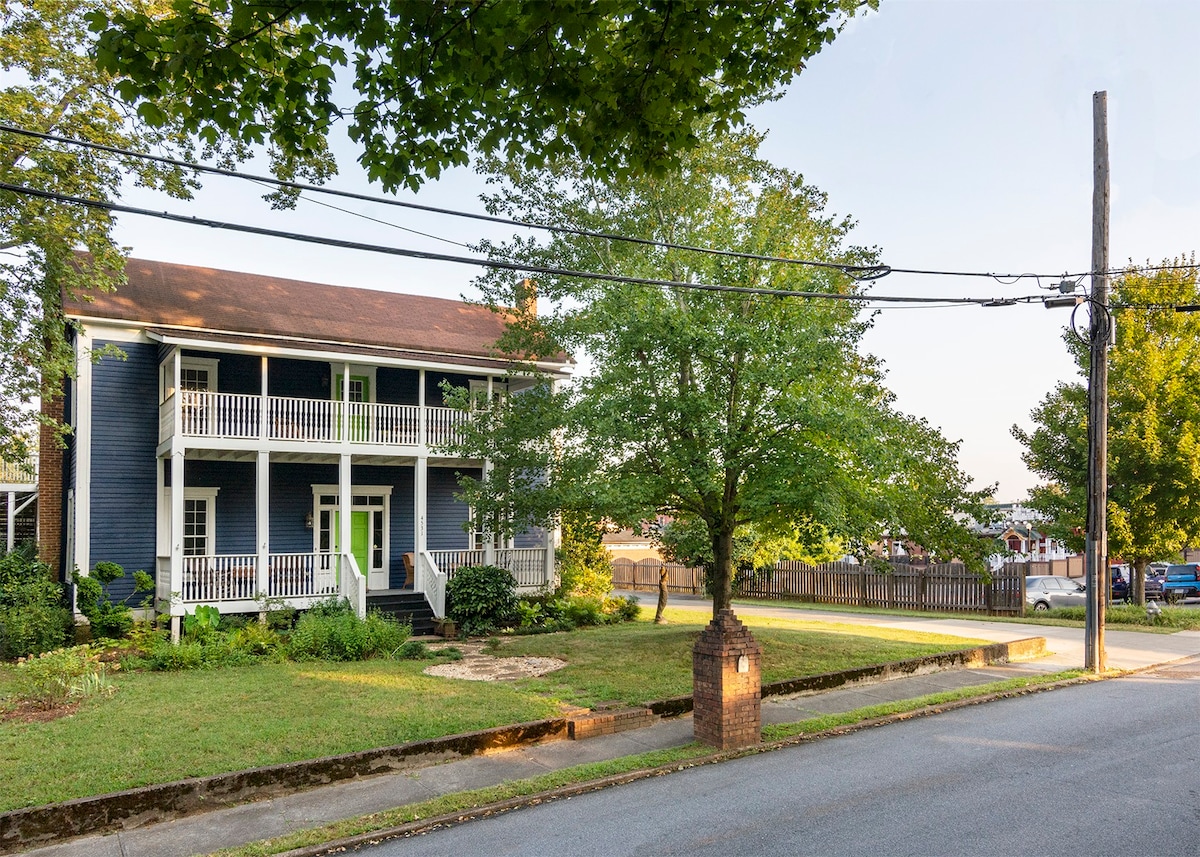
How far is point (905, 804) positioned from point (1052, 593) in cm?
2153

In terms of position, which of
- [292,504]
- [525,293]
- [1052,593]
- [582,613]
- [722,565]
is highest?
[525,293]

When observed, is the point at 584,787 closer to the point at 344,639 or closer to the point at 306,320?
the point at 344,639

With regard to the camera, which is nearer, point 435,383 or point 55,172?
point 55,172

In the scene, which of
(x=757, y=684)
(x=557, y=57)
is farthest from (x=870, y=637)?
(x=557, y=57)

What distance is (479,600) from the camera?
17.6m

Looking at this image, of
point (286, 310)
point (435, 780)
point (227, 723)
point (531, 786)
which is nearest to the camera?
point (531, 786)

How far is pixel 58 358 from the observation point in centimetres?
1475

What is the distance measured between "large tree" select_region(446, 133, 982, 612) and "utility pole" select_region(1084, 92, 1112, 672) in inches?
119

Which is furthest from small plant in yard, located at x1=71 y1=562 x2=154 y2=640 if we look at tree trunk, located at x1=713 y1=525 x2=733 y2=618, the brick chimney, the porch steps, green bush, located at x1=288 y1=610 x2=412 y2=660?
tree trunk, located at x1=713 y1=525 x2=733 y2=618

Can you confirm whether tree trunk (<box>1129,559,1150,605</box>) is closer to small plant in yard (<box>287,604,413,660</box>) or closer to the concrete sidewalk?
the concrete sidewalk

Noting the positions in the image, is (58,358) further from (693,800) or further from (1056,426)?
(1056,426)

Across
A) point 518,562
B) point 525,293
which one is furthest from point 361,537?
point 525,293

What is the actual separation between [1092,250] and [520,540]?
1460cm

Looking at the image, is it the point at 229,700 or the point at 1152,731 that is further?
the point at 229,700
